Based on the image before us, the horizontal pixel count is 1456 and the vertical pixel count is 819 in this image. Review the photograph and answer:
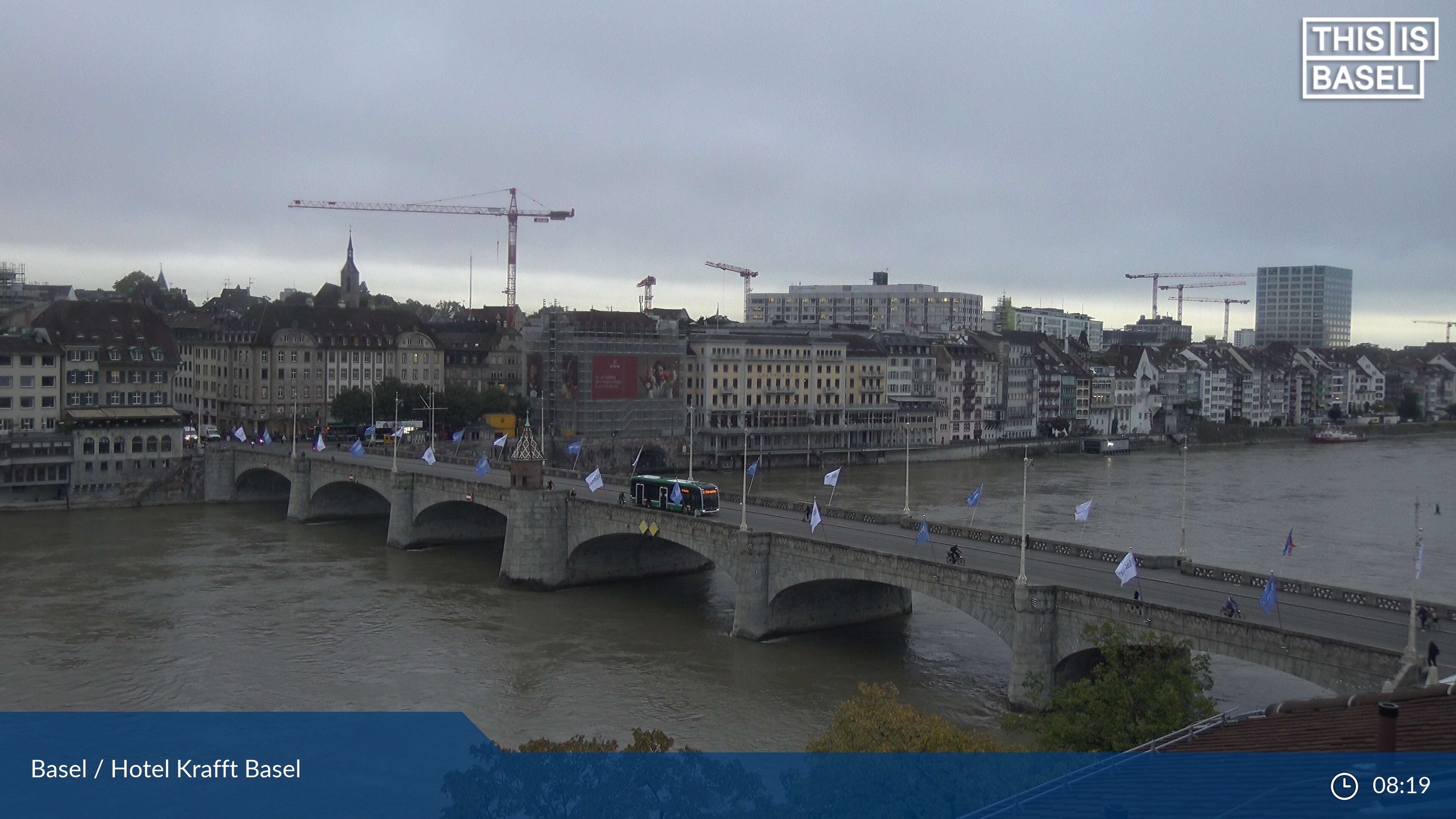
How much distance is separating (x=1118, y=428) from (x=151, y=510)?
4948 inches

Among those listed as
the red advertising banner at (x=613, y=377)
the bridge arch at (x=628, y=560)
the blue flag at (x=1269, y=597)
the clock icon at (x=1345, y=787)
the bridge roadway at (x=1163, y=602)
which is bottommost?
the bridge arch at (x=628, y=560)

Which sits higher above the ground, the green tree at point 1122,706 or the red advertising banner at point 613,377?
the red advertising banner at point 613,377

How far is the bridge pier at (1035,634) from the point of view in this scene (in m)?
31.7

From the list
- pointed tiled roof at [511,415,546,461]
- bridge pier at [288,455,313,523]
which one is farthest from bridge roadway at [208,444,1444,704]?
bridge pier at [288,455,313,523]

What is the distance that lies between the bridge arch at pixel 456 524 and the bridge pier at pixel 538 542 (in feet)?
33.4

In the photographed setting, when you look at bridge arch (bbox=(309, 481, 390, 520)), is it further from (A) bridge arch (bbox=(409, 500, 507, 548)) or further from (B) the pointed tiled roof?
(B) the pointed tiled roof

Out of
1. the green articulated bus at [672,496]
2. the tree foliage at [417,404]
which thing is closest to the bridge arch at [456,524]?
the green articulated bus at [672,496]

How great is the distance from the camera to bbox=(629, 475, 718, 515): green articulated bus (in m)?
49.6

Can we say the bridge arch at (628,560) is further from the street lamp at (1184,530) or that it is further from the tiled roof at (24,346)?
the tiled roof at (24,346)

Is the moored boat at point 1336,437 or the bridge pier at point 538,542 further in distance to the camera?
the moored boat at point 1336,437

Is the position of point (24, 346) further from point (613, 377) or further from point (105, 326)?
point (613, 377)

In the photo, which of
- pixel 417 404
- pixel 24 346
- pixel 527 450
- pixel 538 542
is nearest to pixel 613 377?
pixel 417 404

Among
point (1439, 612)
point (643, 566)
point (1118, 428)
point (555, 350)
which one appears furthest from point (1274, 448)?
point (1439, 612)

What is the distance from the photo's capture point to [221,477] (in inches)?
3226
